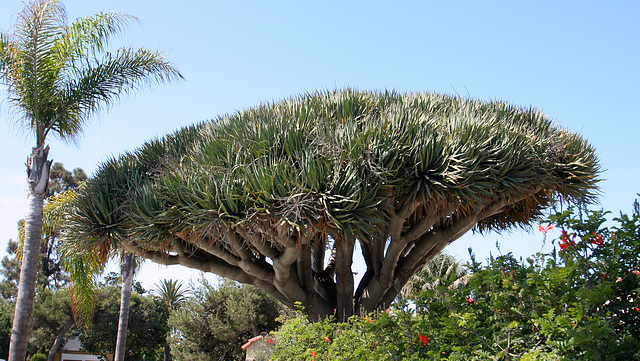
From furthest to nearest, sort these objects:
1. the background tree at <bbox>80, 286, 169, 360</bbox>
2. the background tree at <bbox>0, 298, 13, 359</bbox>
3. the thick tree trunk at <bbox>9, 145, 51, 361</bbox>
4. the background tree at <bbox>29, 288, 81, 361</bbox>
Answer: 1. the background tree at <bbox>0, 298, 13, 359</bbox>
2. the background tree at <bbox>80, 286, 169, 360</bbox>
3. the background tree at <bbox>29, 288, 81, 361</bbox>
4. the thick tree trunk at <bbox>9, 145, 51, 361</bbox>

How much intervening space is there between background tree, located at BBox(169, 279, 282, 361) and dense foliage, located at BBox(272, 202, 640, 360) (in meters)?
16.4

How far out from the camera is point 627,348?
310cm

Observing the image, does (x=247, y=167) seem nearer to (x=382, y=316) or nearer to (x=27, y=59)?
(x=382, y=316)

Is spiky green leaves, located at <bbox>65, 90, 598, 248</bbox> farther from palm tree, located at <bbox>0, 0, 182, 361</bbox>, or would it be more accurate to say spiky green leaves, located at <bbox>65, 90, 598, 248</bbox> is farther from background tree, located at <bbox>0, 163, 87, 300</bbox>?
background tree, located at <bbox>0, 163, 87, 300</bbox>

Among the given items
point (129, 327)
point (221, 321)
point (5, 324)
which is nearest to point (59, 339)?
point (129, 327)

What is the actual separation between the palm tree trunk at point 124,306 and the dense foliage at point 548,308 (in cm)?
1552

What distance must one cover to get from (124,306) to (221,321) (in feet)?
12.4

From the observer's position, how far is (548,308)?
3.56m

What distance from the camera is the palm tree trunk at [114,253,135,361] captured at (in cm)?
1812

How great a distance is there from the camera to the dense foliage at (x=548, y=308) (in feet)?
10.2

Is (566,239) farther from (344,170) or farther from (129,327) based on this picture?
(129,327)

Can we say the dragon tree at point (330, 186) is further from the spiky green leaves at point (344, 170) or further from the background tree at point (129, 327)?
the background tree at point (129, 327)

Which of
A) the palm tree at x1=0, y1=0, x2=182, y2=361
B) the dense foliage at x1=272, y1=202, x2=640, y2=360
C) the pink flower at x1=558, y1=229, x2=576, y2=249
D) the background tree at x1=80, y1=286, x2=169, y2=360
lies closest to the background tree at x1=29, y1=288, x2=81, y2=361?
the background tree at x1=80, y1=286, x2=169, y2=360

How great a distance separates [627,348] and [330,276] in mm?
8055
